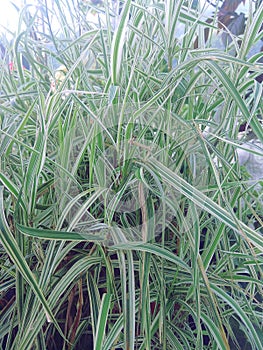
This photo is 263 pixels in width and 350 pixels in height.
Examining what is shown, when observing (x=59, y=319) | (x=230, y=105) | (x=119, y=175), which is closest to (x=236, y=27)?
(x=230, y=105)

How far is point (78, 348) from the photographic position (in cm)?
54

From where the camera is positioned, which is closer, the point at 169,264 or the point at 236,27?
the point at 169,264

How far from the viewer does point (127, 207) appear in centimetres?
51

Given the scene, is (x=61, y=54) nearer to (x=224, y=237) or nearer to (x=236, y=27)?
(x=224, y=237)

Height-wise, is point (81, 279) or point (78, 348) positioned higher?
point (81, 279)

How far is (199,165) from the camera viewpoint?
561mm

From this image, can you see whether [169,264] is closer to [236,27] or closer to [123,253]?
[123,253]

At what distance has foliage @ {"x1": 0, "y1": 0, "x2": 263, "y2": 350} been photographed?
0.43 metres

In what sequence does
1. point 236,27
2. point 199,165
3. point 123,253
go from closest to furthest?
point 123,253 → point 199,165 → point 236,27

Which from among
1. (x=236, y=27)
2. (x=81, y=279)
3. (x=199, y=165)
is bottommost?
(x=81, y=279)

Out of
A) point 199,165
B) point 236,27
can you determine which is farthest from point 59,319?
point 236,27

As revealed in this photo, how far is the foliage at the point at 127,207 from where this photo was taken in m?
0.43

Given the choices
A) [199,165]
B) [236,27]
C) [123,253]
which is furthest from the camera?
[236,27]

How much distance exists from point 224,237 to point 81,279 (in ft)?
0.61
